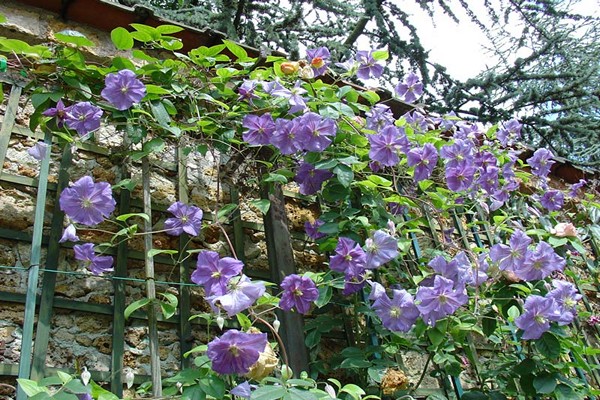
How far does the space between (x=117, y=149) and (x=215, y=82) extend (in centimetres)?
38

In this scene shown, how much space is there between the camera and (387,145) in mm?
1908

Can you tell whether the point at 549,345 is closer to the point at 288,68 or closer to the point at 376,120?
the point at 376,120

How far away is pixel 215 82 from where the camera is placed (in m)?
1.92

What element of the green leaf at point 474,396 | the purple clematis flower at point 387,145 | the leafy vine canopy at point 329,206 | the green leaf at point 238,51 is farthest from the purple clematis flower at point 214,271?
the green leaf at point 474,396

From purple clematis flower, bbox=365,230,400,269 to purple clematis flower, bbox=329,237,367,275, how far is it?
0.03 m

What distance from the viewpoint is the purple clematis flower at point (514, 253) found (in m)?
1.81

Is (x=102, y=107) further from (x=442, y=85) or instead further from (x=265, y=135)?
(x=442, y=85)

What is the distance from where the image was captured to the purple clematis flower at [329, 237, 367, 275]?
167 centimetres

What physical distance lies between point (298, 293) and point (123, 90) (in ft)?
2.43

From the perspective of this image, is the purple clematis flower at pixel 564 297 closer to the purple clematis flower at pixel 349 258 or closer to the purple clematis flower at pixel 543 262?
the purple clematis flower at pixel 543 262

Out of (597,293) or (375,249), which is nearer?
(375,249)

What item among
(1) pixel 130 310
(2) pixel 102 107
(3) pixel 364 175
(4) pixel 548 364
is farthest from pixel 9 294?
(4) pixel 548 364

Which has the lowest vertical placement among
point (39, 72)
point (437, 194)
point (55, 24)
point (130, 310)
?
point (130, 310)

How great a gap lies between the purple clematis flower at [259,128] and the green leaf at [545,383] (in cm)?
110
